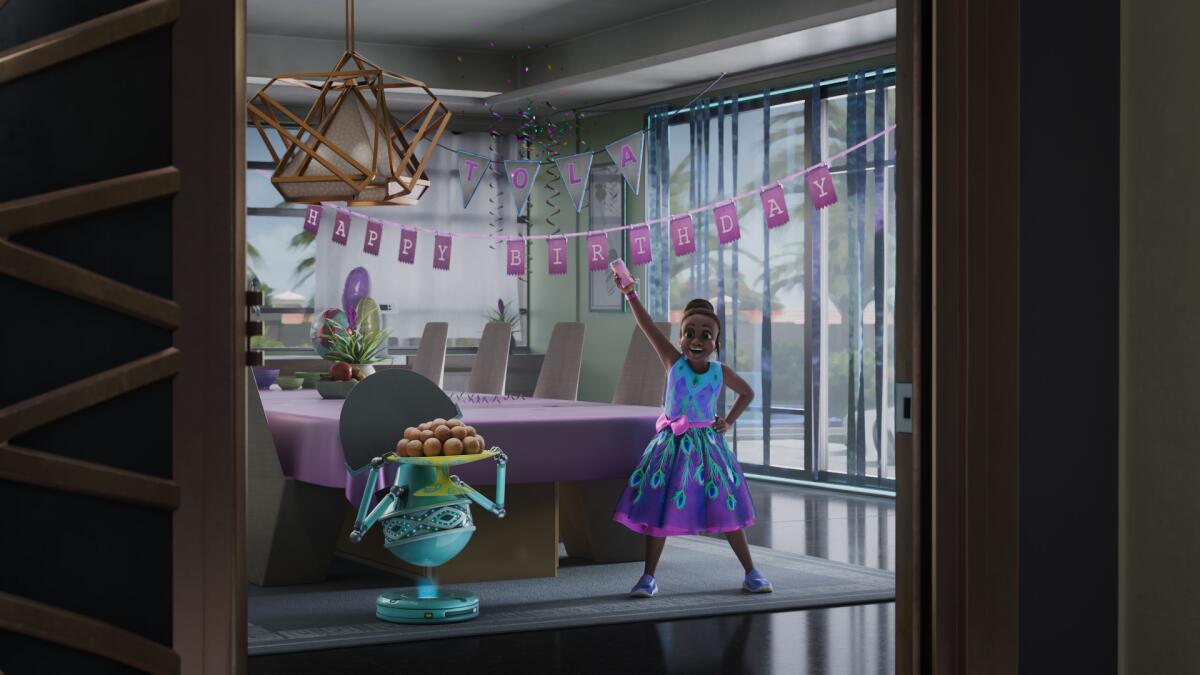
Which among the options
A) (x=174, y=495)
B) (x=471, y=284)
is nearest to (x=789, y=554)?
(x=174, y=495)

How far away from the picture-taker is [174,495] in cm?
179

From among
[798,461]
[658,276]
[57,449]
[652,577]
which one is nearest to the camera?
[57,449]

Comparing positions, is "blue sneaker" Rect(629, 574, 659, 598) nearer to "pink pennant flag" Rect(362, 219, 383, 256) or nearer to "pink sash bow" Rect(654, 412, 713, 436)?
"pink sash bow" Rect(654, 412, 713, 436)

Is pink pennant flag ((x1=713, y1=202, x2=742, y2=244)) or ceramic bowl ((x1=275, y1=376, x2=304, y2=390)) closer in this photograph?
ceramic bowl ((x1=275, y1=376, x2=304, y2=390))

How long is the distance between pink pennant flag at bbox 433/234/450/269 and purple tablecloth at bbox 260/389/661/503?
15.9ft

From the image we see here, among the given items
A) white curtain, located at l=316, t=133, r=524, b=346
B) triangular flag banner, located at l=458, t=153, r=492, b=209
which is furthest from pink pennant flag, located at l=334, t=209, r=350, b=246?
triangular flag banner, located at l=458, t=153, r=492, b=209

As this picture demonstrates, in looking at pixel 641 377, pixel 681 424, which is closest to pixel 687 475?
pixel 681 424

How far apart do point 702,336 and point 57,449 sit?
139 inches

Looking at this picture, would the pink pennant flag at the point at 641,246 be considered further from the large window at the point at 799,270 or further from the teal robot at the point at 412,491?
the teal robot at the point at 412,491

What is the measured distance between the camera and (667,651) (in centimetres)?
406

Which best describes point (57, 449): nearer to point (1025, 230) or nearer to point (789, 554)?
point (1025, 230)

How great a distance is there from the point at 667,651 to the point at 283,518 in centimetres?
184

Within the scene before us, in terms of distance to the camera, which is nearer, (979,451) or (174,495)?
(174,495)

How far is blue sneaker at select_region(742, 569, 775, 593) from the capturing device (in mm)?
5023
